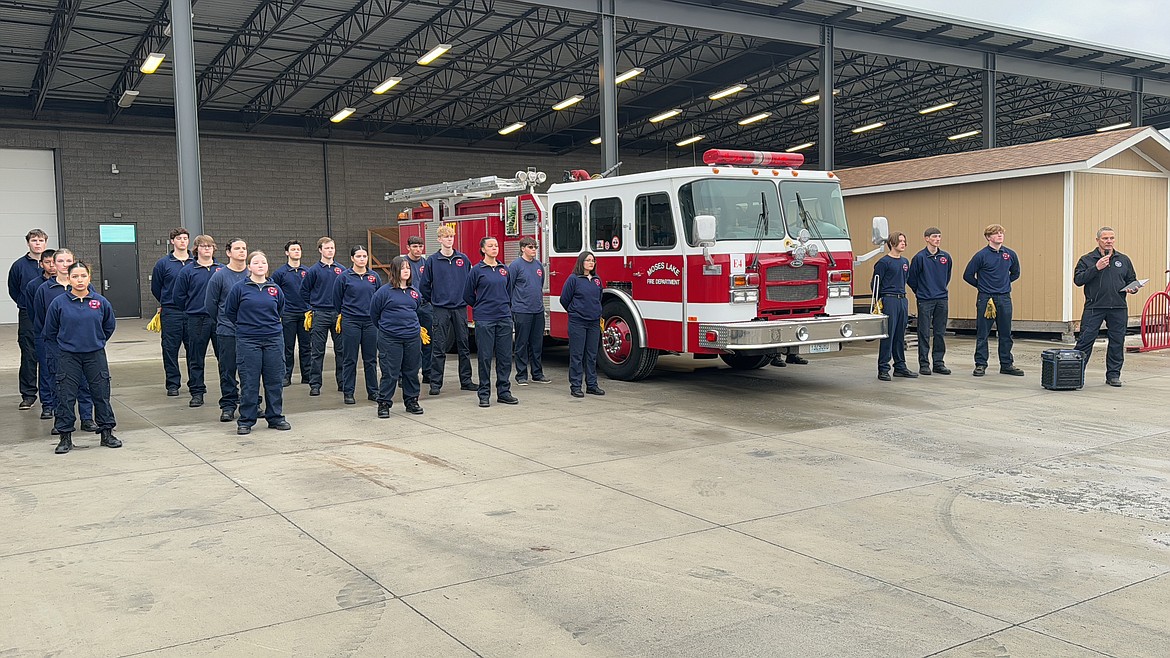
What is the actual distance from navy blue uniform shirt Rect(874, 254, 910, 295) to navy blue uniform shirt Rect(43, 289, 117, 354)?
8841 millimetres

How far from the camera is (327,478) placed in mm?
6820

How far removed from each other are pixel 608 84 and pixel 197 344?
1151 cm

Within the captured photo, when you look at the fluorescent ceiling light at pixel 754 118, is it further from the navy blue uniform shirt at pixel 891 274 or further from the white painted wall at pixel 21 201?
the navy blue uniform shirt at pixel 891 274

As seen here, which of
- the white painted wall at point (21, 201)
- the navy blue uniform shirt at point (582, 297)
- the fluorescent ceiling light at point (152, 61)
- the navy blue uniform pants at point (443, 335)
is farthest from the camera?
the white painted wall at point (21, 201)

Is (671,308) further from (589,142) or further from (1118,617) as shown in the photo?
(589,142)

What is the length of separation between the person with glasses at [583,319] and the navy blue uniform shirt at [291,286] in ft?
10.9

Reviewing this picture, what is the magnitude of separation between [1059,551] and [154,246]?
27793 millimetres

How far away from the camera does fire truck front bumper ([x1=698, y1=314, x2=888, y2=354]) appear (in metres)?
9.91

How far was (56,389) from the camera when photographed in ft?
25.9

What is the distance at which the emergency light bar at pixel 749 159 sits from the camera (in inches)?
422

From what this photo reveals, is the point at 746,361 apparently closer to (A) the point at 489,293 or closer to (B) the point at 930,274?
(B) the point at 930,274

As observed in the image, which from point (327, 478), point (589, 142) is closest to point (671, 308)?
point (327, 478)

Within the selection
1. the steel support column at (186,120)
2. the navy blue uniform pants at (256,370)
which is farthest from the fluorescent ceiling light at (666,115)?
the navy blue uniform pants at (256,370)

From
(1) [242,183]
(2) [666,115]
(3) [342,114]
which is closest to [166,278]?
(3) [342,114]
